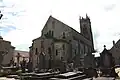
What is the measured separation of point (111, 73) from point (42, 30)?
3137cm

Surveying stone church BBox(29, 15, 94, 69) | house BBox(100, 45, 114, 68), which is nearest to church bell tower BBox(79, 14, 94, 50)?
stone church BBox(29, 15, 94, 69)

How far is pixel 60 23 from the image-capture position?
40.5 m

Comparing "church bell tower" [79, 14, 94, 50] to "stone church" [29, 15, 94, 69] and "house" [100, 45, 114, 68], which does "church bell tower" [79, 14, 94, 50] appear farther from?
"house" [100, 45, 114, 68]

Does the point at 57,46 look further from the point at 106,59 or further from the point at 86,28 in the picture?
the point at 86,28

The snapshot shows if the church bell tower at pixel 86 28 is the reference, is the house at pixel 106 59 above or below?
below

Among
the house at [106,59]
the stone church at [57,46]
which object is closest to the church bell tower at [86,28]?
the stone church at [57,46]

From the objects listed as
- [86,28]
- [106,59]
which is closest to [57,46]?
[106,59]

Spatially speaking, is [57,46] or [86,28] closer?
[57,46]

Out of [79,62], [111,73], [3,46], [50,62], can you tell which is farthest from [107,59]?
[3,46]

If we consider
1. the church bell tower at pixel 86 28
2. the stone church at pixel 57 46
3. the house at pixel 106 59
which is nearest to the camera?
the house at pixel 106 59

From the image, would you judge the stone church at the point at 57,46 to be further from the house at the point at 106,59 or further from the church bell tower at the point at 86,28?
the house at the point at 106,59

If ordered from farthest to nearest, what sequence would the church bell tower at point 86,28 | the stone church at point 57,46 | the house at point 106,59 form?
the church bell tower at point 86,28
the stone church at point 57,46
the house at point 106,59

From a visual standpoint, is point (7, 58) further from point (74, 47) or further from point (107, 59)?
point (107, 59)

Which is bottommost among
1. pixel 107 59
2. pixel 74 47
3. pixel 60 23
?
pixel 107 59
